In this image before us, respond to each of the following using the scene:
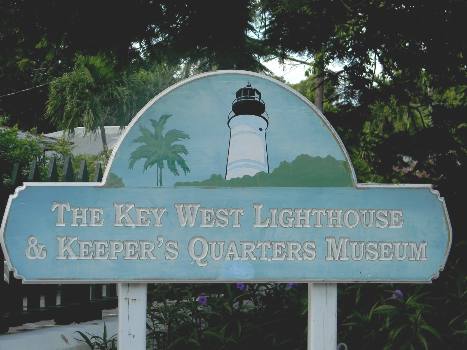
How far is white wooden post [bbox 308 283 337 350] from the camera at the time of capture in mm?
3703

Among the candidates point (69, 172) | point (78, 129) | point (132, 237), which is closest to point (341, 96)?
point (69, 172)

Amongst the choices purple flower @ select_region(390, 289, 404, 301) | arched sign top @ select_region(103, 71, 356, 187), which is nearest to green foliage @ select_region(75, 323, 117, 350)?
arched sign top @ select_region(103, 71, 356, 187)

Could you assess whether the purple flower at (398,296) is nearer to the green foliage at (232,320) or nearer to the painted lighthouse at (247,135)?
the green foliage at (232,320)

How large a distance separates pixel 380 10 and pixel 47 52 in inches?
118

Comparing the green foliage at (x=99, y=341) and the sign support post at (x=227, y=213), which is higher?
the sign support post at (x=227, y=213)

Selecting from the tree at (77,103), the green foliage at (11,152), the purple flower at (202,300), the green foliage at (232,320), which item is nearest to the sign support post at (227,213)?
the green foliage at (232,320)

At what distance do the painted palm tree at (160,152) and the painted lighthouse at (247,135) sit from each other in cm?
25

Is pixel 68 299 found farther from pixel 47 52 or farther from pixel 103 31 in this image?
pixel 47 52

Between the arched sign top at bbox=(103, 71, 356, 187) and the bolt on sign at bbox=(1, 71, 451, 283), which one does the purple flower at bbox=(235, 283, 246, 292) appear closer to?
the bolt on sign at bbox=(1, 71, 451, 283)

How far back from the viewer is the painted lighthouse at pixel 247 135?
3.60 metres

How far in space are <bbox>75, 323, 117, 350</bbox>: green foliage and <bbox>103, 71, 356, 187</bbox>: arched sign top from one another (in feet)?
4.30

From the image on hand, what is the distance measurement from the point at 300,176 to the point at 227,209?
420 millimetres

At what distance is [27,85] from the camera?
3703cm

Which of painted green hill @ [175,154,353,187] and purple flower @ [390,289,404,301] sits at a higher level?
painted green hill @ [175,154,353,187]
